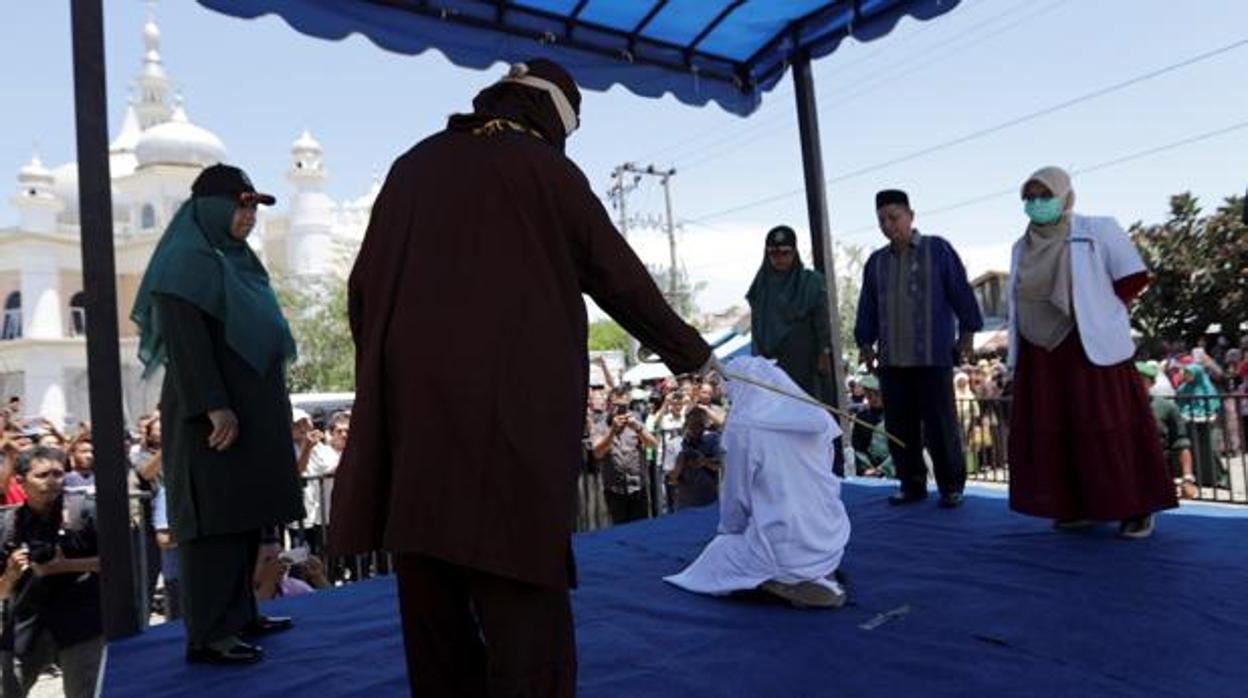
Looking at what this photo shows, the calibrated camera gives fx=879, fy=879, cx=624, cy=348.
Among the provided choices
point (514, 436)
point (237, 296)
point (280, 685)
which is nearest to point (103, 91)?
point (237, 296)

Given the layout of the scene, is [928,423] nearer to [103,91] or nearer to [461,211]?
[461,211]

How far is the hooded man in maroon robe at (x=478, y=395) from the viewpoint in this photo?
1708 millimetres

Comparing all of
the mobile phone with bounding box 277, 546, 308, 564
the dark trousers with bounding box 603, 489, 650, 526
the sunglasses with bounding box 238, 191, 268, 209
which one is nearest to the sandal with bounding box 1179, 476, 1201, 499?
the dark trousers with bounding box 603, 489, 650, 526

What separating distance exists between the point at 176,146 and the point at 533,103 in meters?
37.1

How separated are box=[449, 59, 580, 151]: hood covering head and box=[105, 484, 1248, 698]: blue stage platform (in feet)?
4.95

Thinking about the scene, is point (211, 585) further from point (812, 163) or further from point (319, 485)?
point (812, 163)

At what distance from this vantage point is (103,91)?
3.43 meters

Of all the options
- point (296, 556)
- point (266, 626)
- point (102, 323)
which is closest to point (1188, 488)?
point (296, 556)

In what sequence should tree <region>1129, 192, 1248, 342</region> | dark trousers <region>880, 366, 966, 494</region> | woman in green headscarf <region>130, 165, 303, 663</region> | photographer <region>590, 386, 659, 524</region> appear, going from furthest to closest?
1. tree <region>1129, 192, 1248, 342</region>
2. photographer <region>590, 386, 659, 524</region>
3. dark trousers <region>880, 366, 966, 494</region>
4. woman in green headscarf <region>130, 165, 303, 663</region>

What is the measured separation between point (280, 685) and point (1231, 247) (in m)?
18.1

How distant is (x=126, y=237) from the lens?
31422 mm

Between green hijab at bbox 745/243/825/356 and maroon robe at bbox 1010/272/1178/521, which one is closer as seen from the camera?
maroon robe at bbox 1010/272/1178/521

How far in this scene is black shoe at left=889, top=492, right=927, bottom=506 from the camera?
5027mm

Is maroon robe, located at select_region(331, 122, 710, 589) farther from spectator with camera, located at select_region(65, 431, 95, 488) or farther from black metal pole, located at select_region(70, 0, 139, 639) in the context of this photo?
spectator with camera, located at select_region(65, 431, 95, 488)
